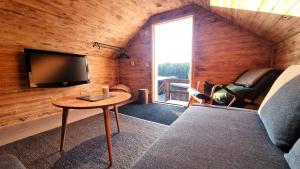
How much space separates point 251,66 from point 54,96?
4.24 m

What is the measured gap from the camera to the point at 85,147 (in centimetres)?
177

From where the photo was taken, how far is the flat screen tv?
2436 mm

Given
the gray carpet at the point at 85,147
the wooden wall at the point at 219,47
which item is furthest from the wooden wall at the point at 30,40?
the wooden wall at the point at 219,47

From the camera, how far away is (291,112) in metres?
0.74

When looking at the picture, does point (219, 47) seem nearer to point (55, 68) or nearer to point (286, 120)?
point (286, 120)

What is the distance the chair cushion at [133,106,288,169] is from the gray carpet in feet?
2.85

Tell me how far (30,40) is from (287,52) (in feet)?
13.9

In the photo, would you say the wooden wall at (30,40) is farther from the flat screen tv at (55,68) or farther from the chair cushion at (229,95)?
the chair cushion at (229,95)

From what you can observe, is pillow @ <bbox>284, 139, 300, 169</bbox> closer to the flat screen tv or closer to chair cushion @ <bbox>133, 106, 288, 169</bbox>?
chair cushion @ <bbox>133, 106, 288, 169</bbox>

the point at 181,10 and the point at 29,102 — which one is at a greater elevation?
the point at 181,10

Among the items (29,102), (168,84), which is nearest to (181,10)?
(168,84)

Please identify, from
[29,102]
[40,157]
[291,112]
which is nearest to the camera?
[291,112]

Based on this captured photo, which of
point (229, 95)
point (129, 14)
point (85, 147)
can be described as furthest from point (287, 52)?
point (85, 147)

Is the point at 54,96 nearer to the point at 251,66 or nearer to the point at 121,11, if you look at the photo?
the point at 121,11
